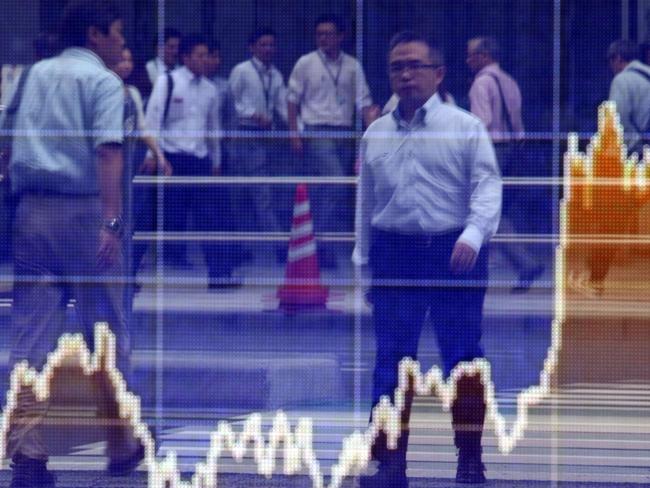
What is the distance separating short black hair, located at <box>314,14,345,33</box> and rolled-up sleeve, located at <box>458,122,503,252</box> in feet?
1.56

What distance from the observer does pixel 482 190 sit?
21.4 feet

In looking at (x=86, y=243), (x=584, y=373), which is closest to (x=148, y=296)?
(x=86, y=243)

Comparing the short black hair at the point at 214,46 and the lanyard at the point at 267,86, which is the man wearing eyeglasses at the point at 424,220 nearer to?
the lanyard at the point at 267,86

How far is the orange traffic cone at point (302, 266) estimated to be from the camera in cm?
651

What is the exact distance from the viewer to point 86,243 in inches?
261

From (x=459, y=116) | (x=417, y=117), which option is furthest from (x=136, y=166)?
(x=459, y=116)

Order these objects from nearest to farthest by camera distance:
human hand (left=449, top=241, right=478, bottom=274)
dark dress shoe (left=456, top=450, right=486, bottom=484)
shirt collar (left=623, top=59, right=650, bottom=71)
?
shirt collar (left=623, top=59, right=650, bottom=71), human hand (left=449, top=241, right=478, bottom=274), dark dress shoe (left=456, top=450, right=486, bottom=484)

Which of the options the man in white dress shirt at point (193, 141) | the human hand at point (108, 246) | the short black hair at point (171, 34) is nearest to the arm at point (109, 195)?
the human hand at point (108, 246)

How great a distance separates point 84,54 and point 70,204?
434mm

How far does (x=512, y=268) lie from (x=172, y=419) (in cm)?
107

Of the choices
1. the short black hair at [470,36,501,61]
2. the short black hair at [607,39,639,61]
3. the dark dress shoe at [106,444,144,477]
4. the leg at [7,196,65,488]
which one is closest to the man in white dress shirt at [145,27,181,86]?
the leg at [7,196,65,488]

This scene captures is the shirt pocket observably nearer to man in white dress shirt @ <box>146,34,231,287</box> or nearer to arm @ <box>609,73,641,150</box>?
man in white dress shirt @ <box>146,34,231,287</box>

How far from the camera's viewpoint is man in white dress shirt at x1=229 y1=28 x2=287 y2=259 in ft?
21.4

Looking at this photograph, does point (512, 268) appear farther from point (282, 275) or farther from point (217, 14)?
point (217, 14)
